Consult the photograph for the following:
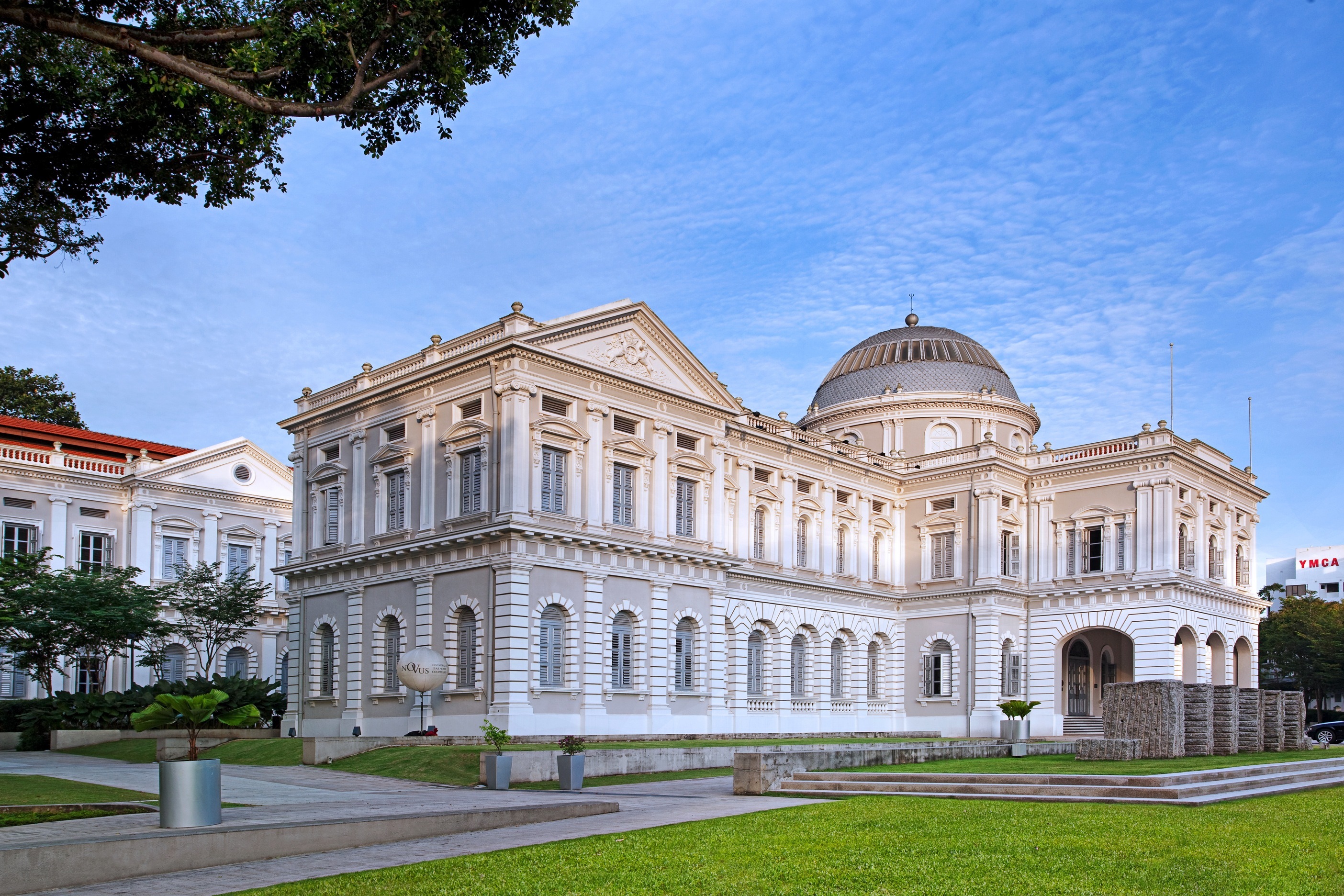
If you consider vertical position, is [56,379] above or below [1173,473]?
above

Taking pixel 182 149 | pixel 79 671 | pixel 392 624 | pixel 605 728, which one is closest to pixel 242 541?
pixel 79 671

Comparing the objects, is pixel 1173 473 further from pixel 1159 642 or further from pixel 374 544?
pixel 374 544

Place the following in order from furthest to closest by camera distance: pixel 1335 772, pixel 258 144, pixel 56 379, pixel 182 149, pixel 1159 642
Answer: pixel 56 379, pixel 1159 642, pixel 1335 772, pixel 182 149, pixel 258 144

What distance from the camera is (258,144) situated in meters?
16.2

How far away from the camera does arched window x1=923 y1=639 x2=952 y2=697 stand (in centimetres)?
4878

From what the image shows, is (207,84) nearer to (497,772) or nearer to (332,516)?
(497,772)

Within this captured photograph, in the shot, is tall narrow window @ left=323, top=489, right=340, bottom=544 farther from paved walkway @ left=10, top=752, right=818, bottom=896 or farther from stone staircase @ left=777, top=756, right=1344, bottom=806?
stone staircase @ left=777, top=756, right=1344, bottom=806

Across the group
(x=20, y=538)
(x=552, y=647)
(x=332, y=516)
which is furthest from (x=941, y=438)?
(x=20, y=538)

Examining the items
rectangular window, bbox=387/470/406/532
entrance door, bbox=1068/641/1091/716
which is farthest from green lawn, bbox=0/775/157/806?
entrance door, bbox=1068/641/1091/716

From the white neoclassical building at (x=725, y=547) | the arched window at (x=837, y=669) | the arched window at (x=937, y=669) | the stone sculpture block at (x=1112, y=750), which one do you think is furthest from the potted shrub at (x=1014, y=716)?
the arched window at (x=937, y=669)

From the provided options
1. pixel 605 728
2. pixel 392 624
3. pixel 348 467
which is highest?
pixel 348 467

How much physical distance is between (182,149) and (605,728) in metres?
21.3

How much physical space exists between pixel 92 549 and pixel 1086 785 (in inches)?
1667

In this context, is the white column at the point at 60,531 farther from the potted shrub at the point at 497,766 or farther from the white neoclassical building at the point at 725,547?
the potted shrub at the point at 497,766
